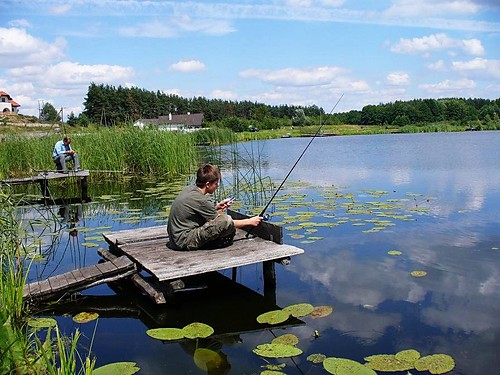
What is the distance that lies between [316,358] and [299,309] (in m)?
0.89

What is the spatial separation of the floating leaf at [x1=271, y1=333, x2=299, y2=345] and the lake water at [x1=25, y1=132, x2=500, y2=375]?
6 cm

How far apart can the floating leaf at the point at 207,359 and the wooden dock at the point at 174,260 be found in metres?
0.84

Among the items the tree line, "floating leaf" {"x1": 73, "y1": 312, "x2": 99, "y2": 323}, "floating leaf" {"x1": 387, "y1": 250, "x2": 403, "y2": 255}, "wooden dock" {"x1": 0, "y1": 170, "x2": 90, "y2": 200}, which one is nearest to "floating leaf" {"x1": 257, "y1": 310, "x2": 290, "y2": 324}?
"floating leaf" {"x1": 73, "y1": 312, "x2": 99, "y2": 323}

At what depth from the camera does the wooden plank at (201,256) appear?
4562 mm

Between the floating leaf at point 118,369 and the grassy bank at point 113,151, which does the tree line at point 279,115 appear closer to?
the grassy bank at point 113,151

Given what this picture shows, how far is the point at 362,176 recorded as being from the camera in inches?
573

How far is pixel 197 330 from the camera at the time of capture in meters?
4.05

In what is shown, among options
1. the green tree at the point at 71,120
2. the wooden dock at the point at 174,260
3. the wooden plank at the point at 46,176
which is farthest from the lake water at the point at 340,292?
the green tree at the point at 71,120

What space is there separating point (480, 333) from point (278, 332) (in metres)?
1.63

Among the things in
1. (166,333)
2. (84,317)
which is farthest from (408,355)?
(84,317)

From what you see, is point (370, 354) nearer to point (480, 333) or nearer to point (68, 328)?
point (480, 333)

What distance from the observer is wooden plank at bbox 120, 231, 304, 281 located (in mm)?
4562

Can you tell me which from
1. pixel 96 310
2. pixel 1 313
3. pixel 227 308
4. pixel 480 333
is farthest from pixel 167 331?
pixel 480 333

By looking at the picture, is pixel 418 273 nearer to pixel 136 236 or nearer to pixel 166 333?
pixel 166 333
